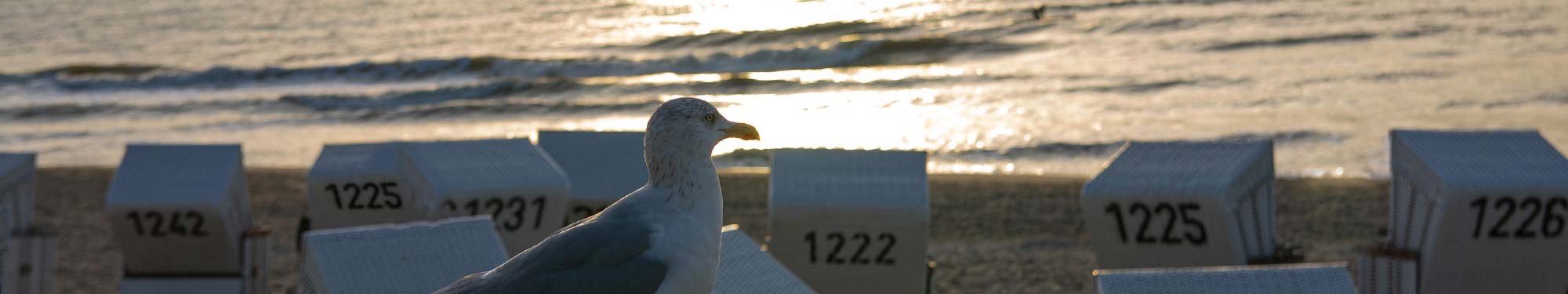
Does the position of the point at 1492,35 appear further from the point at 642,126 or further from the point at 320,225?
the point at 320,225

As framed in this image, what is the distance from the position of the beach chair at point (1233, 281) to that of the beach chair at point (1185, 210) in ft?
5.04

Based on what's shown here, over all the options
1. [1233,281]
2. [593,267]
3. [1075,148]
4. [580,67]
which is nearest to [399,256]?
[593,267]

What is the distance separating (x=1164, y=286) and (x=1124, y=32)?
25.1 meters

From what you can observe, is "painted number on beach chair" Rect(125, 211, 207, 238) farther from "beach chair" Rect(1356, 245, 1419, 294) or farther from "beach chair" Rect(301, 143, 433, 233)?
"beach chair" Rect(1356, 245, 1419, 294)

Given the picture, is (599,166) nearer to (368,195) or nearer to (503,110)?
(368,195)

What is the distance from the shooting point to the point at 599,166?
7.55m

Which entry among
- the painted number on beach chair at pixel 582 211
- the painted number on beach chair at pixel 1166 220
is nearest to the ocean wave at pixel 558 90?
the painted number on beach chair at pixel 582 211

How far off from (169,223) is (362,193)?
0.91 meters

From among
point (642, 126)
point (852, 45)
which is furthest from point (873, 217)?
point (852, 45)

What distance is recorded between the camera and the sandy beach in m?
10.6

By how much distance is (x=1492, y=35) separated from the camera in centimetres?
2634

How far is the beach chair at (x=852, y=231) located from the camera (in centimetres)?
683

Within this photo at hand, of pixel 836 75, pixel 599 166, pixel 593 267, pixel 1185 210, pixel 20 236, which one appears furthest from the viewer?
pixel 836 75

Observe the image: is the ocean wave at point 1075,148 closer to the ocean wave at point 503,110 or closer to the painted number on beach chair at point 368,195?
the ocean wave at point 503,110
